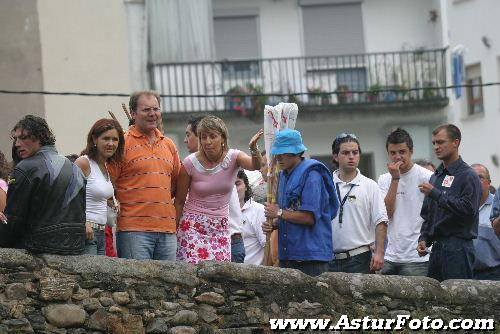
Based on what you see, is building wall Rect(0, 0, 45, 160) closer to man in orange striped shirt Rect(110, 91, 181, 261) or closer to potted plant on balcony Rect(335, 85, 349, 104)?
potted plant on balcony Rect(335, 85, 349, 104)

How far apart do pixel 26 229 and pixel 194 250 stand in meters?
1.89

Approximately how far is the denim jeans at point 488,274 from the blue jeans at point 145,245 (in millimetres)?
3358

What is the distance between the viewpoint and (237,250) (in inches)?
504

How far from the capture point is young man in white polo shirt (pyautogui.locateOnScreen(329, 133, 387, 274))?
12500 mm

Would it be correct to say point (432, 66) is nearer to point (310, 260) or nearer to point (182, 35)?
point (182, 35)

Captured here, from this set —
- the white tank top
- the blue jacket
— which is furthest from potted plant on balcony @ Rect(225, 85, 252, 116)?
the white tank top

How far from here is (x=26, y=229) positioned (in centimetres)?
1020

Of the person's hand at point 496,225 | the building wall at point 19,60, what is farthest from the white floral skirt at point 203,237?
the building wall at point 19,60

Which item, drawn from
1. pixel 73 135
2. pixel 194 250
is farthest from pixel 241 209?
pixel 73 135

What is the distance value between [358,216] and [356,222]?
0.19 ft

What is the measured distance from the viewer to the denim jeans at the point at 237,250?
12750 mm

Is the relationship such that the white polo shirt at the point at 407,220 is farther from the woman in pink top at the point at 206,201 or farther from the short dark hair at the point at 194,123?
the woman in pink top at the point at 206,201

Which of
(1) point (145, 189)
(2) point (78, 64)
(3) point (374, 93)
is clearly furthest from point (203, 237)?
(3) point (374, 93)

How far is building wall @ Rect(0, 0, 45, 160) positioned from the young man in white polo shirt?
556 inches
